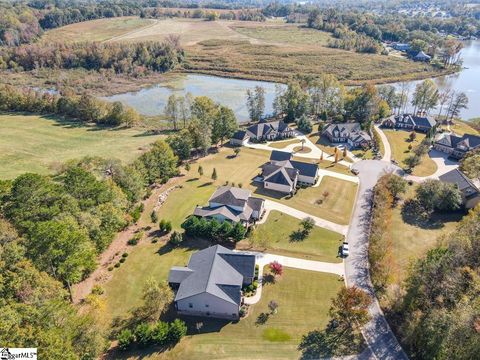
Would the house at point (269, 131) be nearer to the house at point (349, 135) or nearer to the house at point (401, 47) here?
the house at point (349, 135)

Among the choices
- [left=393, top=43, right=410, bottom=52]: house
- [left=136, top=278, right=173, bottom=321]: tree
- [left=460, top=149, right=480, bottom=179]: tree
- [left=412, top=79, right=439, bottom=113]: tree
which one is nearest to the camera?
[left=136, top=278, right=173, bottom=321]: tree

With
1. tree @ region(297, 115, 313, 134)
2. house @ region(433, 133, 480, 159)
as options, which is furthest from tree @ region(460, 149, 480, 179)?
tree @ region(297, 115, 313, 134)

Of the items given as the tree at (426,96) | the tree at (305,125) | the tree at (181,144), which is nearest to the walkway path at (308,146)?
the tree at (305,125)

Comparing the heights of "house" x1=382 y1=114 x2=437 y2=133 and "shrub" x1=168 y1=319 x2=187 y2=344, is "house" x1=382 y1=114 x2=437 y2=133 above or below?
above

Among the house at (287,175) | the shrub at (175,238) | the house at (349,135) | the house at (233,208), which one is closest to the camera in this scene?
the shrub at (175,238)

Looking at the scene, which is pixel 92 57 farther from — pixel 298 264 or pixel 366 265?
pixel 366 265

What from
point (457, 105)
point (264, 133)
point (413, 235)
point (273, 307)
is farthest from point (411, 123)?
point (273, 307)

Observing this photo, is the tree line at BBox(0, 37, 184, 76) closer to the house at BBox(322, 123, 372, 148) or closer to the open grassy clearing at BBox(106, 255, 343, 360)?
the house at BBox(322, 123, 372, 148)
